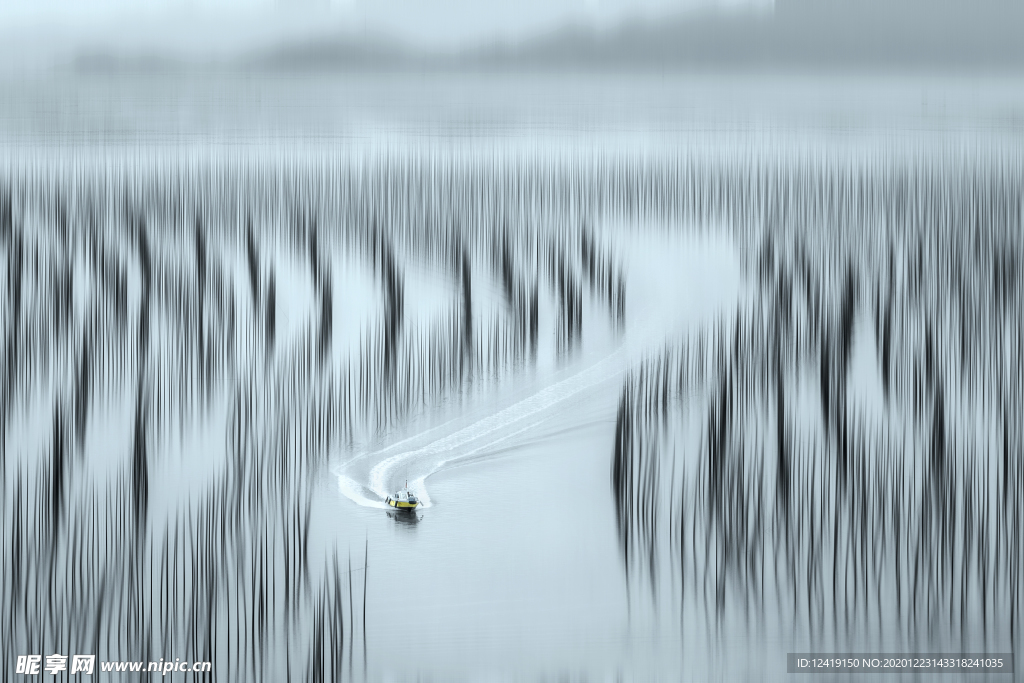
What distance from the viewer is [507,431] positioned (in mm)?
4867

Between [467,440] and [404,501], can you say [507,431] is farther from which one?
[404,501]

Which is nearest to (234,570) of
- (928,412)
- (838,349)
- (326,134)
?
(928,412)

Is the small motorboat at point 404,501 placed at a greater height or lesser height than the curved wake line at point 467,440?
lesser

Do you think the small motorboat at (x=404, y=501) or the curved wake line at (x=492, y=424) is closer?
the small motorboat at (x=404, y=501)

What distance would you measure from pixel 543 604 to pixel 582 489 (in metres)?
0.63

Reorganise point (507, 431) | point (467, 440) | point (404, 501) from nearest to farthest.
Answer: point (404, 501), point (467, 440), point (507, 431)

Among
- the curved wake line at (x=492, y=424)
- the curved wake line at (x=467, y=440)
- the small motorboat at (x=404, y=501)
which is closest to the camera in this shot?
the small motorboat at (x=404, y=501)

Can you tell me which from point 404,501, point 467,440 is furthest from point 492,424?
point 404,501

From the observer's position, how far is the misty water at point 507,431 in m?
3.47

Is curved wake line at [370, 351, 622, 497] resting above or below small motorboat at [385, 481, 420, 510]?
above

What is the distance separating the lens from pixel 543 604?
3674mm

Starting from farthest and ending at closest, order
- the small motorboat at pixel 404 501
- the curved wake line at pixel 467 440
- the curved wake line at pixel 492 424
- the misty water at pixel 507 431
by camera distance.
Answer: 1. the curved wake line at pixel 492 424
2. the curved wake line at pixel 467 440
3. the small motorboat at pixel 404 501
4. the misty water at pixel 507 431

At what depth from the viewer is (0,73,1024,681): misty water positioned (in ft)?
11.4

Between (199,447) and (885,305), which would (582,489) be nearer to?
(199,447)
